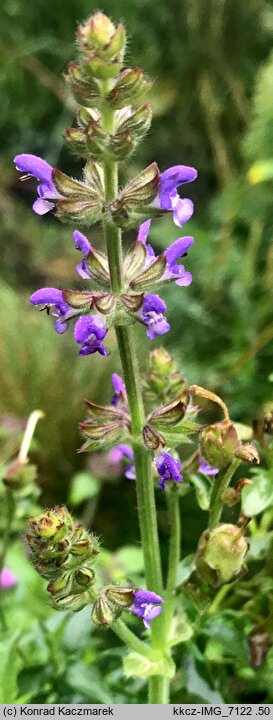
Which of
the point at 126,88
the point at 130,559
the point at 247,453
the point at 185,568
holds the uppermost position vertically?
the point at 126,88

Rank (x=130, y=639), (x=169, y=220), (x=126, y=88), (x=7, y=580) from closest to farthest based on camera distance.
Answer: (x=126, y=88) < (x=130, y=639) < (x=7, y=580) < (x=169, y=220)

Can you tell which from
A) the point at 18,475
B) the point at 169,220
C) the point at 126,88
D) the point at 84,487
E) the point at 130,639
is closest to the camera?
the point at 126,88

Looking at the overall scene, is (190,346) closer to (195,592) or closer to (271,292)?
(271,292)

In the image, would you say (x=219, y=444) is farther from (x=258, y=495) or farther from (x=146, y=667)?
(x=146, y=667)

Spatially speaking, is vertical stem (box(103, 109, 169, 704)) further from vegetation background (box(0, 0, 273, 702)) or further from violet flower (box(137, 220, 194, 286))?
→ vegetation background (box(0, 0, 273, 702))

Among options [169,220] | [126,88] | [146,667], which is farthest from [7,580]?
[169,220]

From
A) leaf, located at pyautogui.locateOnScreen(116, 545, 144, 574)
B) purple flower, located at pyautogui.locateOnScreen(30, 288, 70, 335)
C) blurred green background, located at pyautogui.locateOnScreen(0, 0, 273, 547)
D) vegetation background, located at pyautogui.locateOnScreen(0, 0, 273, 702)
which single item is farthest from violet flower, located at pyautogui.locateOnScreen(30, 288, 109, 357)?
blurred green background, located at pyautogui.locateOnScreen(0, 0, 273, 547)
